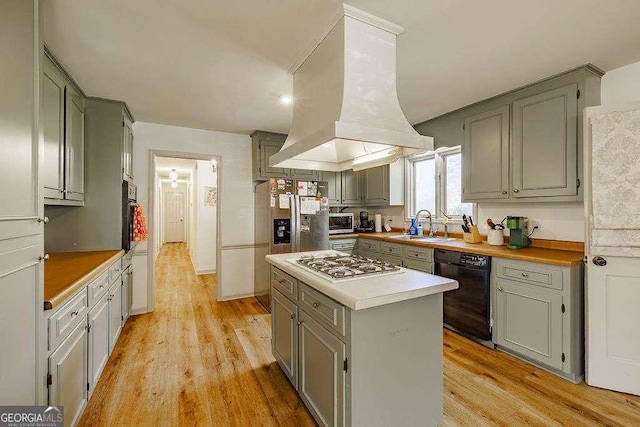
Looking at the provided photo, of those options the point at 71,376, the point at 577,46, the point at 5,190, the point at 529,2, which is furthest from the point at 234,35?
the point at 577,46

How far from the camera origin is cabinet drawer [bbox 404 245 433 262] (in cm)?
304

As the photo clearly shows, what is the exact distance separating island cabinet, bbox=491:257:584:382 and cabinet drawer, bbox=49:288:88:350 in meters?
3.02

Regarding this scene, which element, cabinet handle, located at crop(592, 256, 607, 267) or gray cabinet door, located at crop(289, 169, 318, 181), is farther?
gray cabinet door, located at crop(289, 169, 318, 181)

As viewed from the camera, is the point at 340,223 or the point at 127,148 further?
the point at 340,223

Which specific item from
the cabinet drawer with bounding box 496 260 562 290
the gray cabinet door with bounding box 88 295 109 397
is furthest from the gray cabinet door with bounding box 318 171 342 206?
the gray cabinet door with bounding box 88 295 109 397

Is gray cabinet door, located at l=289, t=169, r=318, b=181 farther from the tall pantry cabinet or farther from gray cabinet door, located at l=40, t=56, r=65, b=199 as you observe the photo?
the tall pantry cabinet

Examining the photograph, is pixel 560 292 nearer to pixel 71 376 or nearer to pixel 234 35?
pixel 234 35

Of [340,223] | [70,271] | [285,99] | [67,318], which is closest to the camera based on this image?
[67,318]

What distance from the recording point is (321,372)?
158 cm

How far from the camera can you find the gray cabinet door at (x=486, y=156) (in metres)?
2.77

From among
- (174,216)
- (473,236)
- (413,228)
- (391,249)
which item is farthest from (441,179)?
(174,216)

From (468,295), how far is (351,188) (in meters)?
2.47

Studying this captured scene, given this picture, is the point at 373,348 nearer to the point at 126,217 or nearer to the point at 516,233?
the point at 516,233

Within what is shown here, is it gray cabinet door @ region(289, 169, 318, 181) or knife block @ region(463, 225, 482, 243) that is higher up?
gray cabinet door @ region(289, 169, 318, 181)
